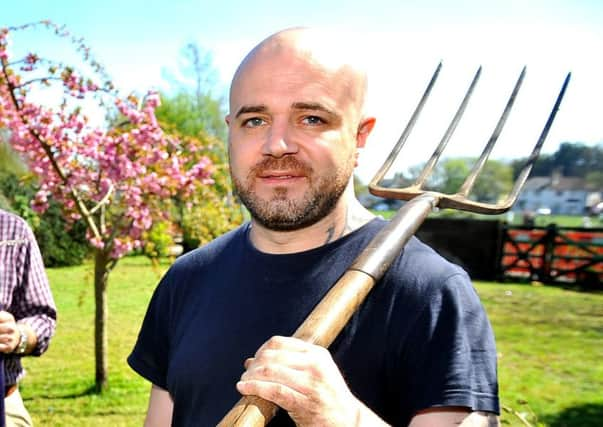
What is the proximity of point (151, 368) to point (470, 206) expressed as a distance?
1061 mm

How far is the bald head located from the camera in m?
1.34

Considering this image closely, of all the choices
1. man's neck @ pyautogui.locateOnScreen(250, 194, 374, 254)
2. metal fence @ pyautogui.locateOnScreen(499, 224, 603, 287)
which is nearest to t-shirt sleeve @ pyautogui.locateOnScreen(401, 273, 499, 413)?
man's neck @ pyautogui.locateOnScreen(250, 194, 374, 254)

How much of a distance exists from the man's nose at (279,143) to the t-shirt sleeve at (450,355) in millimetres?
450

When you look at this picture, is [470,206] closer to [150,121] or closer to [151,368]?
[151,368]

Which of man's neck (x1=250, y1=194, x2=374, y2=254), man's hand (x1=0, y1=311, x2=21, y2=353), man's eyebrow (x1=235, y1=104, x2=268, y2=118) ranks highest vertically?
man's eyebrow (x1=235, y1=104, x2=268, y2=118)

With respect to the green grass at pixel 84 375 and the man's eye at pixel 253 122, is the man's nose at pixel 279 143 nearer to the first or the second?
the man's eye at pixel 253 122

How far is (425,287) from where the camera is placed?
1.25m

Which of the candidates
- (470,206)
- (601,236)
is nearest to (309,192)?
(470,206)

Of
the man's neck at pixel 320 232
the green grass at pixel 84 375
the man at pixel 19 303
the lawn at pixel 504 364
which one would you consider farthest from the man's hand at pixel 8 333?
the green grass at pixel 84 375

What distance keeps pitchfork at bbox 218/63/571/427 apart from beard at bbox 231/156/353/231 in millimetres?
152

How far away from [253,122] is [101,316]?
17.2ft

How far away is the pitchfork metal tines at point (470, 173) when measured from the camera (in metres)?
1.71

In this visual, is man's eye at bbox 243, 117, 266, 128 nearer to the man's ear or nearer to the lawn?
the man's ear

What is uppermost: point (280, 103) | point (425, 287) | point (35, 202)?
point (280, 103)
